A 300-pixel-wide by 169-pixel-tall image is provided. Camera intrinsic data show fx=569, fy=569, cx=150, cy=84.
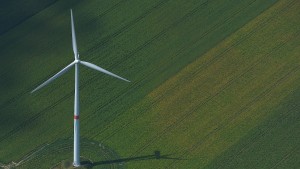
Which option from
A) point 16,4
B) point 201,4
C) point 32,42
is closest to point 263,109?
point 201,4

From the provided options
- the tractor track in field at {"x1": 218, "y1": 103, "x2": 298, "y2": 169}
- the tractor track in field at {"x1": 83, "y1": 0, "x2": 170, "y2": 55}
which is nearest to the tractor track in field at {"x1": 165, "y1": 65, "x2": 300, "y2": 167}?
the tractor track in field at {"x1": 218, "y1": 103, "x2": 298, "y2": 169}

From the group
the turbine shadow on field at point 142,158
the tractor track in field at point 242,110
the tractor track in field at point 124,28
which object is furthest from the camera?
the tractor track in field at point 124,28

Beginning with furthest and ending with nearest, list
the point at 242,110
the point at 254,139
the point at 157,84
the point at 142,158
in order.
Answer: the point at 157,84 < the point at 242,110 < the point at 254,139 < the point at 142,158

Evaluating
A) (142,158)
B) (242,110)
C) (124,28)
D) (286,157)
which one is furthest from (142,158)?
(124,28)

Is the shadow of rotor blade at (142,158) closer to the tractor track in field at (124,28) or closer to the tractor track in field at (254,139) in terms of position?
the tractor track in field at (254,139)

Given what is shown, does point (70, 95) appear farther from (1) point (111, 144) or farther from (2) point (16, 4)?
(2) point (16, 4)

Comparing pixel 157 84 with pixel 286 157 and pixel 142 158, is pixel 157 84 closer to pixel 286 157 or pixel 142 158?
pixel 142 158

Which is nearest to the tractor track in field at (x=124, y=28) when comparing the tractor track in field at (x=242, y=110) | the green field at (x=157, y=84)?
the green field at (x=157, y=84)

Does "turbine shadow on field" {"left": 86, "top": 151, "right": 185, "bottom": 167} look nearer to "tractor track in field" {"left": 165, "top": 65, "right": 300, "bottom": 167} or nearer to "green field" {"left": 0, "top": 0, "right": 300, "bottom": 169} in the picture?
"green field" {"left": 0, "top": 0, "right": 300, "bottom": 169}
